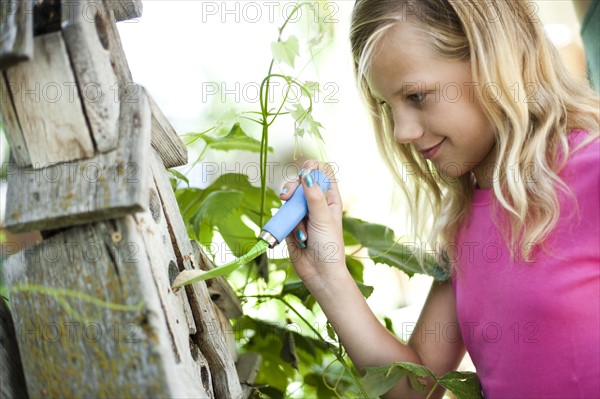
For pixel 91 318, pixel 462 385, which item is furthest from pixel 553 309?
pixel 91 318

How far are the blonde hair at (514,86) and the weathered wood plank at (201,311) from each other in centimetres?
36

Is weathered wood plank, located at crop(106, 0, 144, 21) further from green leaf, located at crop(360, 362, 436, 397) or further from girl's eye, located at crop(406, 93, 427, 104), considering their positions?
green leaf, located at crop(360, 362, 436, 397)

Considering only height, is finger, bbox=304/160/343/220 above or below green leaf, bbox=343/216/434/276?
above

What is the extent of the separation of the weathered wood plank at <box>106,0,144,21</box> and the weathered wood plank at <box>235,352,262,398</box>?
0.44m

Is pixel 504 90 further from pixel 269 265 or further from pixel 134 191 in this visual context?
A: pixel 134 191

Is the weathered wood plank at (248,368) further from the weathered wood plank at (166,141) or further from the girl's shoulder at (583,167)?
the girl's shoulder at (583,167)

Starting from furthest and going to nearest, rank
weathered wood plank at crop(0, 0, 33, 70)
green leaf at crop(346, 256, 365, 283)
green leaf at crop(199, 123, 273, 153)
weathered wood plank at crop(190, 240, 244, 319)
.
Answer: green leaf at crop(346, 256, 365, 283)
green leaf at crop(199, 123, 273, 153)
weathered wood plank at crop(190, 240, 244, 319)
weathered wood plank at crop(0, 0, 33, 70)

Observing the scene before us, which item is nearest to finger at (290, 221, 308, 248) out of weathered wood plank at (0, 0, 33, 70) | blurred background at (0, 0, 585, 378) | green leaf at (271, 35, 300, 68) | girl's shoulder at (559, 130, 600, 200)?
green leaf at (271, 35, 300, 68)

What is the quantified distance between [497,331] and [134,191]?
2.03 ft

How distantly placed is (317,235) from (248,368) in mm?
196

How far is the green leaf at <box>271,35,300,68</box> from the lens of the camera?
2.93 ft

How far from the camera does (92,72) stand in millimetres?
541

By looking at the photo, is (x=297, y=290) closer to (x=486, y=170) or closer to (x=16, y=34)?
(x=486, y=170)

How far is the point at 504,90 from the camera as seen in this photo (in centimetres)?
94
